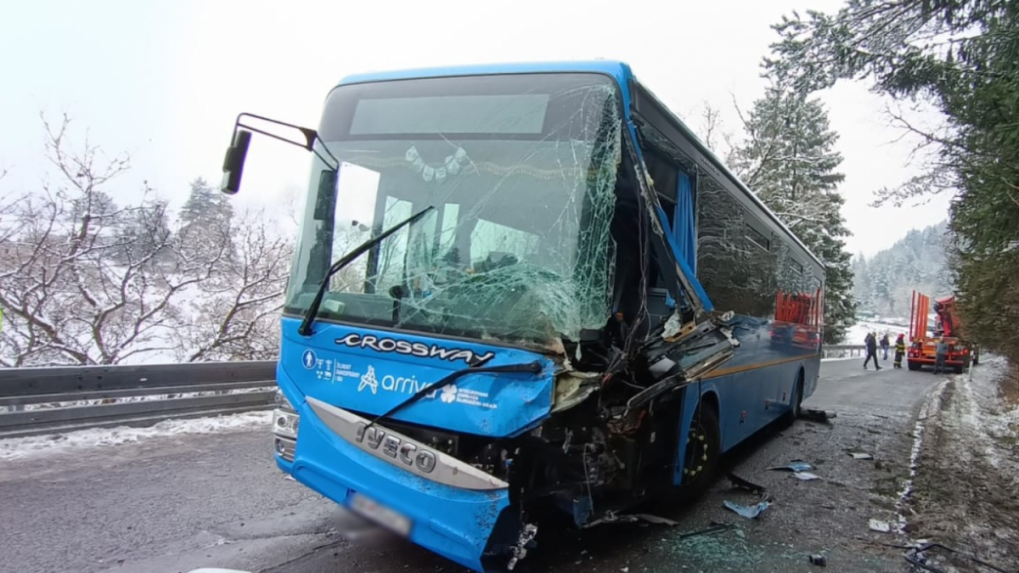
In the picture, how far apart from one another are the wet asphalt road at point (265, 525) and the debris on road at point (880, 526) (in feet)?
0.22

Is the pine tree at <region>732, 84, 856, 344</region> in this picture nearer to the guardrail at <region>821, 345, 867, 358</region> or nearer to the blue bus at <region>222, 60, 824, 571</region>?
the guardrail at <region>821, 345, 867, 358</region>

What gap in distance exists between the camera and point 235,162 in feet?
13.6

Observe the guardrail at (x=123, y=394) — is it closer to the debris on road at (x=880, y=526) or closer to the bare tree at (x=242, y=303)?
the bare tree at (x=242, y=303)

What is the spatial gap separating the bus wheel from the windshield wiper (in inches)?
120

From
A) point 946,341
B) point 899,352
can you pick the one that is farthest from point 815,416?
point 899,352

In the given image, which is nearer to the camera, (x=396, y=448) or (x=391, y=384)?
(x=396, y=448)

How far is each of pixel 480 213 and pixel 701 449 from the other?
11.0 ft

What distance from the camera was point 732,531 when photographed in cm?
509

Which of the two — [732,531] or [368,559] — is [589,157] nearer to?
[368,559]

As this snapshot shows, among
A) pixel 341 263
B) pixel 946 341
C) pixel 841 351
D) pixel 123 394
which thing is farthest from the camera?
pixel 841 351

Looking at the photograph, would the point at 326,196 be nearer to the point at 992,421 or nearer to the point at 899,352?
the point at 992,421

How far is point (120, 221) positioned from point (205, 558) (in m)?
9.64

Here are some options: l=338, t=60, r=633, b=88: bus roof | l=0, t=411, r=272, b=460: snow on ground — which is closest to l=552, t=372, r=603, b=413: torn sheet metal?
l=338, t=60, r=633, b=88: bus roof

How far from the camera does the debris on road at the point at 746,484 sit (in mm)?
6391
